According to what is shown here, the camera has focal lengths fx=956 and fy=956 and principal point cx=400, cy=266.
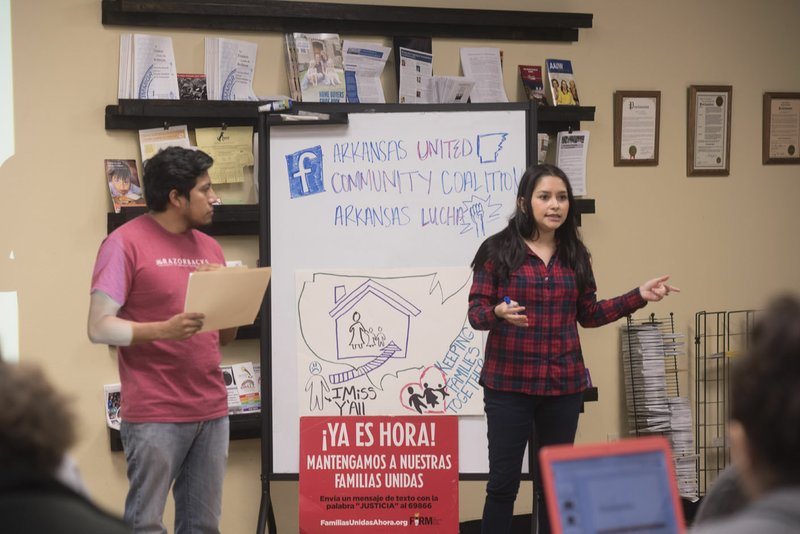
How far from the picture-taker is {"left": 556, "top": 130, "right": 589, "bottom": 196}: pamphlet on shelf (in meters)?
3.85

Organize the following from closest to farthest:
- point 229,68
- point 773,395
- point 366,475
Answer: point 773,395
point 366,475
point 229,68

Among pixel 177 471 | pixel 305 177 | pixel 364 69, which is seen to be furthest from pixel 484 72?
pixel 177 471

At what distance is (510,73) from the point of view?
3873 mm

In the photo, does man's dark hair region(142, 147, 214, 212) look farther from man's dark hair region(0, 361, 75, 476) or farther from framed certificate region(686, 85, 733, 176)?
framed certificate region(686, 85, 733, 176)

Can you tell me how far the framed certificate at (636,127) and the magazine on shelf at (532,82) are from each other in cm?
35

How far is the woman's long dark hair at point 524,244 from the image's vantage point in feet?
9.48

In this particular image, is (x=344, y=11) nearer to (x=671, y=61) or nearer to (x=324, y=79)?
(x=324, y=79)

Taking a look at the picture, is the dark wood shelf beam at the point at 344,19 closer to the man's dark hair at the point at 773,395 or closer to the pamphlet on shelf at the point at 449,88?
the pamphlet on shelf at the point at 449,88

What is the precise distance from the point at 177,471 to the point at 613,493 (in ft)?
5.36

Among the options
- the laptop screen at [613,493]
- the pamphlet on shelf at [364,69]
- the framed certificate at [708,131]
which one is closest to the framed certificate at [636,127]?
the framed certificate at [708,131]

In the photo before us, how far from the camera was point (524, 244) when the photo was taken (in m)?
2.91

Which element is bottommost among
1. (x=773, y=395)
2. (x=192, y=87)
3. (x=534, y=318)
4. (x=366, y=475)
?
(x=366, y=475)

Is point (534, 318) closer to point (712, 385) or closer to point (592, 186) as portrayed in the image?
point (592, 186)

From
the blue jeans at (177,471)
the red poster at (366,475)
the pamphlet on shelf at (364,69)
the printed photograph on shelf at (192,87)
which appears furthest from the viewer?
the pamphlet on shelf at (364,69)
